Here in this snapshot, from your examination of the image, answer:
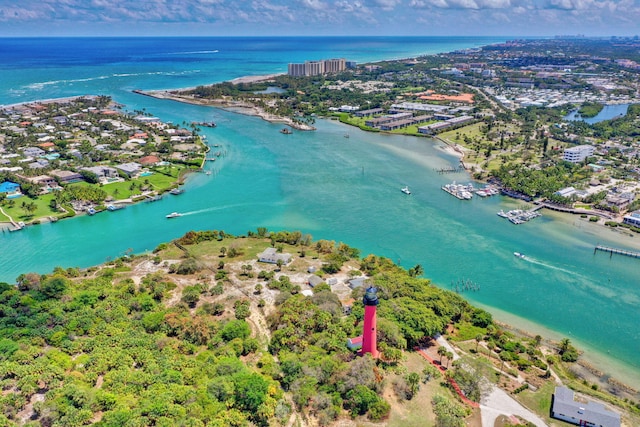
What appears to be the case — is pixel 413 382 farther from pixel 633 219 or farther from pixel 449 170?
pixel 449 170

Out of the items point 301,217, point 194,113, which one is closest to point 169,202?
point 301,217

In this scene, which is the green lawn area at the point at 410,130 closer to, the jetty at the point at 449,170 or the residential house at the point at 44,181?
the jetty at the point at 449,170

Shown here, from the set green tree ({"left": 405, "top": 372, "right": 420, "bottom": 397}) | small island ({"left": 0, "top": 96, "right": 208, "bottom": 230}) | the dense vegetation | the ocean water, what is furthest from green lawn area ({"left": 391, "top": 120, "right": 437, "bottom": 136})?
green tree ({"left": 405, "top": 372, "right": 420, "bottom": 397})

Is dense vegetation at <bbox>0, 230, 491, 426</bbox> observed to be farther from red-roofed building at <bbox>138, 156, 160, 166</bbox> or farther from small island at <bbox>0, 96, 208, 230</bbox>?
red-roofed building at <bbox>138, 156, 160, 166</bbox>

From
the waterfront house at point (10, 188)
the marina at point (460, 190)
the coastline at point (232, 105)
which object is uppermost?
the coastline at point (232, 105)

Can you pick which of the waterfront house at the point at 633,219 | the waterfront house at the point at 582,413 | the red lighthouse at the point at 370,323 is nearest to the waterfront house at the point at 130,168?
the red lighthouse at the point at 370,323
